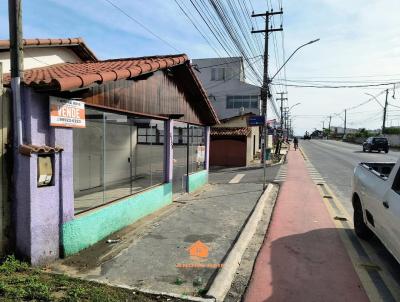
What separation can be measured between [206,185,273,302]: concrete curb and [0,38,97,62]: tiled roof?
28.8 ft

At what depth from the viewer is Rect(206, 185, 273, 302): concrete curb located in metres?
4.80

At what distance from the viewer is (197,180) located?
579 inches

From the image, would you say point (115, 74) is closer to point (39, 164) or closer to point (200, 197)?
point (39, 164)

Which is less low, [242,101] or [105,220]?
[242,101]

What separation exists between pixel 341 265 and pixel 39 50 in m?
12.4

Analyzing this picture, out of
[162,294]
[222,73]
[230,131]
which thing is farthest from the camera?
[222,73]

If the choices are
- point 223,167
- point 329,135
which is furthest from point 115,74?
point 329,135

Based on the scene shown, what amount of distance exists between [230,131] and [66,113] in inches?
861

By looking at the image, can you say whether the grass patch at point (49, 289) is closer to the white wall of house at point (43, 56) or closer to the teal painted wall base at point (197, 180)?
the white wall of house at point (43, 56)

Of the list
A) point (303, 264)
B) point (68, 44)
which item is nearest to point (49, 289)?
point (303, 264)

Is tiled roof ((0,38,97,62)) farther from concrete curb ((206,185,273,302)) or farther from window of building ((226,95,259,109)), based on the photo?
window of building ((226,95,259,109))

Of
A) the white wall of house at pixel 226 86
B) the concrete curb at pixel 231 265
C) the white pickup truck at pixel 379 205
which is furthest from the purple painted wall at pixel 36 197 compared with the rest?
the white wall of house at pixel 226 86

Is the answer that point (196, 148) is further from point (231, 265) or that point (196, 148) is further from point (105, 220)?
point (231, 265)

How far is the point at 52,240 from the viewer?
5652mm
